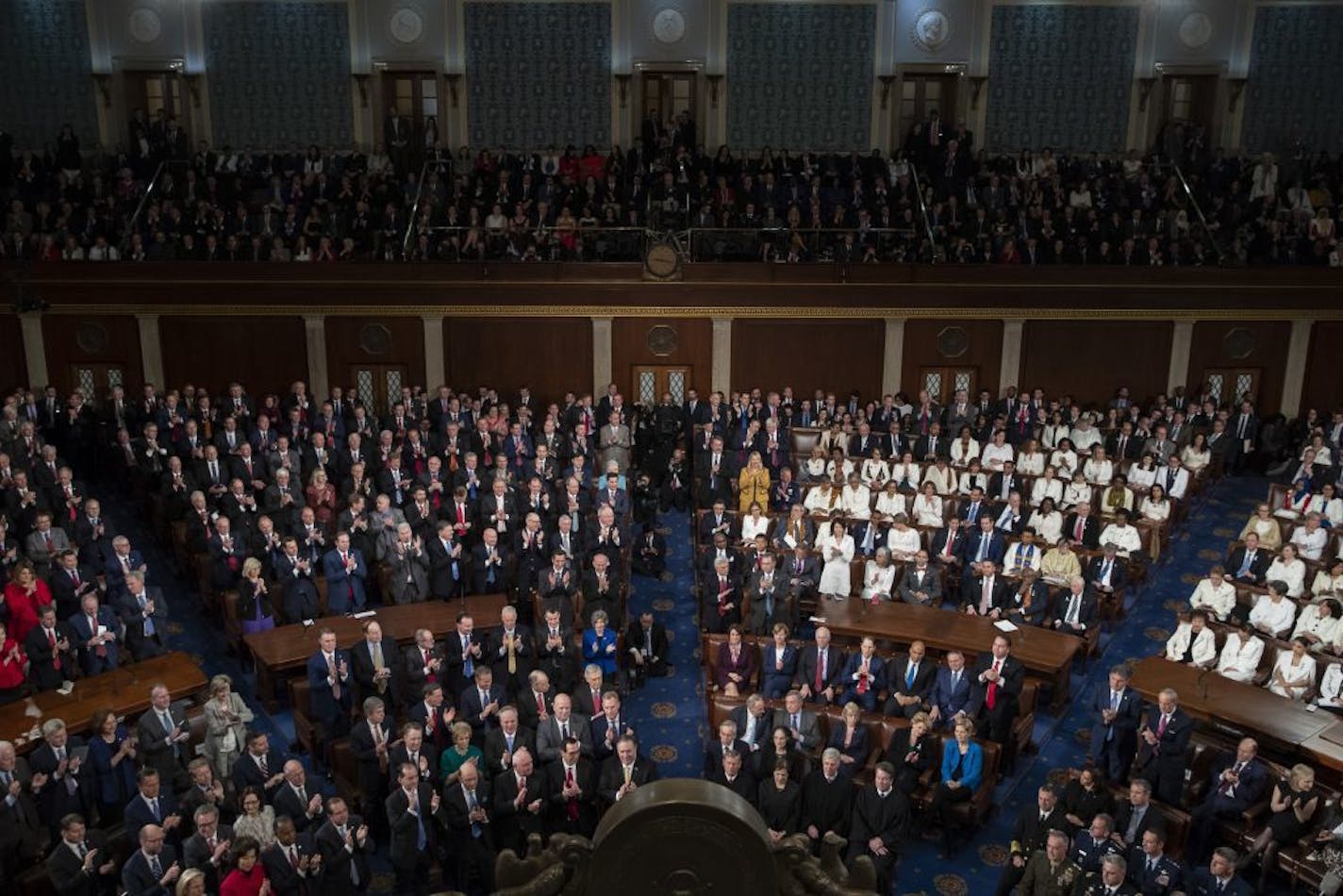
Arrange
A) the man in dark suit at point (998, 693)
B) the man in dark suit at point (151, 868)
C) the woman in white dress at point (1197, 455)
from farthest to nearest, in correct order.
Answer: the woman in white dress at point (1197, 455)
the man in dark suit at point (998, 693)
the man in dark suit at point (151, 868)

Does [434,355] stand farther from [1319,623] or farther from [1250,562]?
[1319,623]

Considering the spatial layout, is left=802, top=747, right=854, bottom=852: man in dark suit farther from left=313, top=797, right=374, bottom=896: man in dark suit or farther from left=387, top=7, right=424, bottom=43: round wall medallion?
left=387, top=7, right=424, bottom=43: round wall medallion

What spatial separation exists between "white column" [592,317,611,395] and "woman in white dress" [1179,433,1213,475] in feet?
26.9

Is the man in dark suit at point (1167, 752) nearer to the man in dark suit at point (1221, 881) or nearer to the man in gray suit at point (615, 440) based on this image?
the man in dark suit at point (1221, 881)

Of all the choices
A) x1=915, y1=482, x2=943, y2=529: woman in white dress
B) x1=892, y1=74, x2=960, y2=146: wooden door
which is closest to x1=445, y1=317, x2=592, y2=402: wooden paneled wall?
x1=915, y1=482, x2=943, y2=529: woman in white dress

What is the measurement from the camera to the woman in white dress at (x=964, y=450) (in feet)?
49.7

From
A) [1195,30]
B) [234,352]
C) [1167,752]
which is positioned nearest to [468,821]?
[1167,752]

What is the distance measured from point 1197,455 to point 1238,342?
4014 millimetres

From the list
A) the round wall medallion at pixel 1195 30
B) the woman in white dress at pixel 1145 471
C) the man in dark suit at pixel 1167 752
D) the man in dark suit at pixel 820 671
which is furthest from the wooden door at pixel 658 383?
the round wall medallion at pixel 1195 30

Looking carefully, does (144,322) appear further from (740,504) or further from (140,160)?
(740,504)

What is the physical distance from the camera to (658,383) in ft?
59.6

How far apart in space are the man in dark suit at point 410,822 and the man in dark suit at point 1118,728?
16.4 feet

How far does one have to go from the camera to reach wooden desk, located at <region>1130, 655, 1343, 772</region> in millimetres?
8703

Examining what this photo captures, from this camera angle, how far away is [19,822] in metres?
7.68
